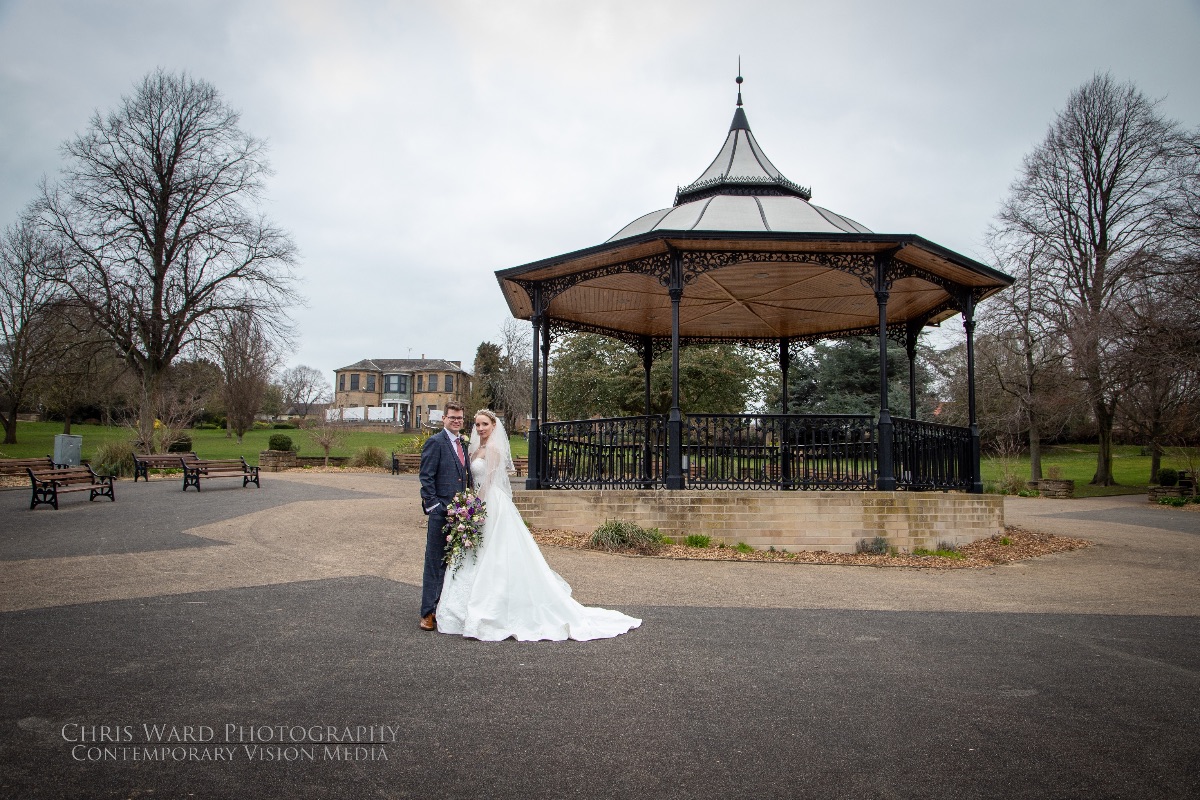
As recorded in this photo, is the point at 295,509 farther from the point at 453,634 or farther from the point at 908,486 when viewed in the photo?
the point at 908,486

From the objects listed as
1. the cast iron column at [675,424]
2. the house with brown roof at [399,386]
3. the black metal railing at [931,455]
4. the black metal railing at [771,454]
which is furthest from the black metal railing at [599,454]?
the house with brown roof at [399,386]

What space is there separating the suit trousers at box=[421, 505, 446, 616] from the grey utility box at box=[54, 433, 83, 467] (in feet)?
71.6

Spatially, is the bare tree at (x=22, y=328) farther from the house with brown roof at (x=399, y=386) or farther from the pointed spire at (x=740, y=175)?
the house with brown roof at (x=399, y=386)

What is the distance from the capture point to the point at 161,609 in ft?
19.5

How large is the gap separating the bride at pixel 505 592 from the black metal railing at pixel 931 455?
268 inches

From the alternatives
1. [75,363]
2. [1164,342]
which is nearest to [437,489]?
[1164,342]

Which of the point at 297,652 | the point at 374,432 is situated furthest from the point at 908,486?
the point at 374,432

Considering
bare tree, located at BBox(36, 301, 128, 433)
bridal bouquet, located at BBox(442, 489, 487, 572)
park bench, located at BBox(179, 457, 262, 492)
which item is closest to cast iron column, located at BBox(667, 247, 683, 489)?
bridal bouquet, located at BBox(442, 489, 487, 572)

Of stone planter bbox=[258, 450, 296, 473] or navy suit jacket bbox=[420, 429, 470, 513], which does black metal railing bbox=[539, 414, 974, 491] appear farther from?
stone planter bbox=[258, 450, 296, 473]

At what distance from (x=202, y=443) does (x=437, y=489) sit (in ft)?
150

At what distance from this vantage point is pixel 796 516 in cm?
999

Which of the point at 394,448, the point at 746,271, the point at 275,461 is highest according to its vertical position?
the point at 746,271

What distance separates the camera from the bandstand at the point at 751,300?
33.9 ft

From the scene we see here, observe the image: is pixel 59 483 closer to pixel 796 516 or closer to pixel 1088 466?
pixel 796 516
